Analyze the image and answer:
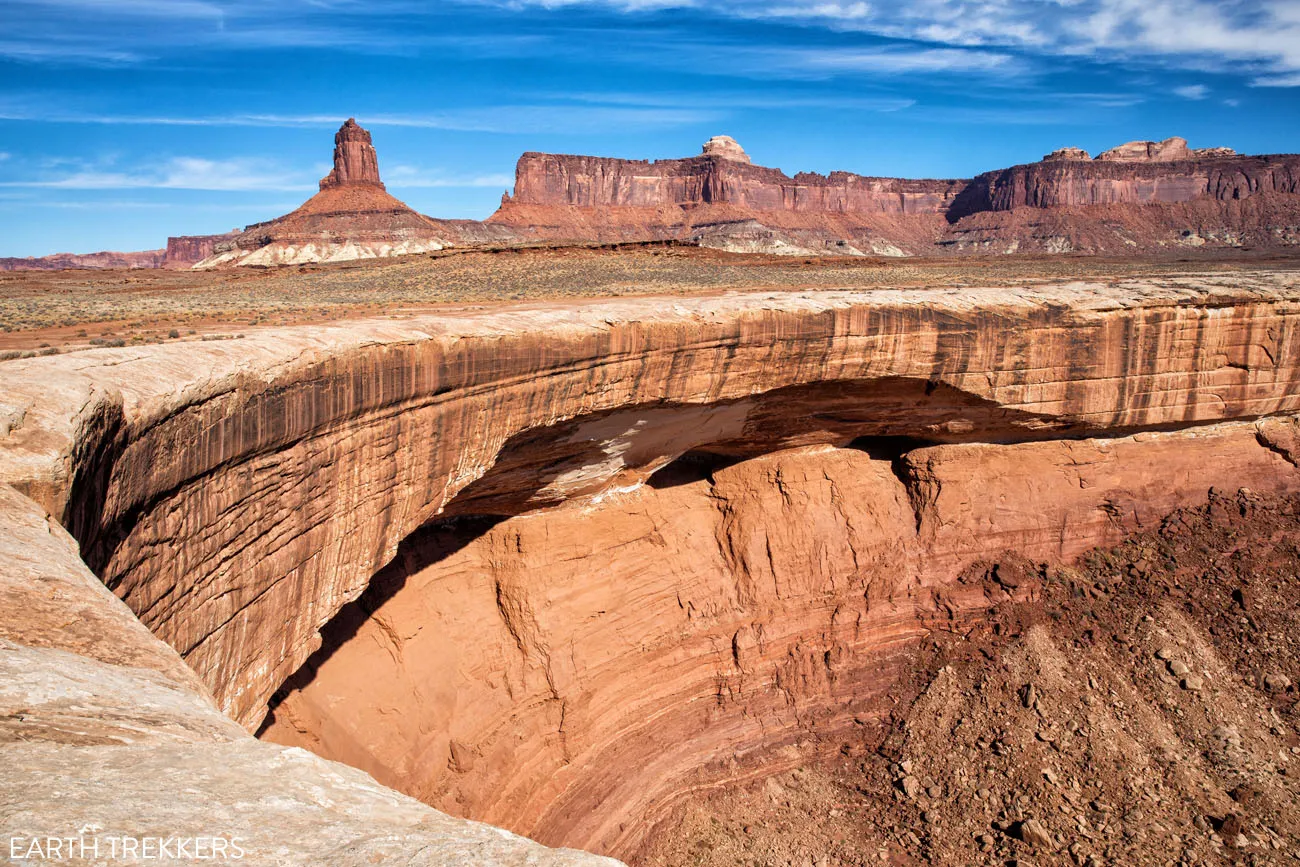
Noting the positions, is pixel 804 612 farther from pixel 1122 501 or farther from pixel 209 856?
pixel 209 856

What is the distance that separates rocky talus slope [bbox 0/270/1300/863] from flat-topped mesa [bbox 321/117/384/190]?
101m

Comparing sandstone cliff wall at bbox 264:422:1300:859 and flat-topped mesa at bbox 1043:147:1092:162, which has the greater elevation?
flat-topped mesa at bbox 1043:147:1092:162

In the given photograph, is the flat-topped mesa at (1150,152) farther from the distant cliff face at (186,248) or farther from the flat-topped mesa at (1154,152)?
the distant cliff face at (186,248)

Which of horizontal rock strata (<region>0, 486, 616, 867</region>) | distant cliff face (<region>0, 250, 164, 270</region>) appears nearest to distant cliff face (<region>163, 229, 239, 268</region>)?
distant cliff face (<region>0, 250, 164, 270</region>)

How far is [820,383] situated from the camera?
1122 centimetres

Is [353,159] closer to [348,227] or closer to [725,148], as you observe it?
[348,227]

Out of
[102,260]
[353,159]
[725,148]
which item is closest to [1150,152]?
[725,148]

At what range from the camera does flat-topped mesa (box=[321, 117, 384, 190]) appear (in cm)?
9962

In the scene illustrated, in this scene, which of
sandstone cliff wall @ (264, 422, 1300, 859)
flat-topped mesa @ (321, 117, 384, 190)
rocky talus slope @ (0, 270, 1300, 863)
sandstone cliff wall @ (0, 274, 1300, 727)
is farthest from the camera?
flat-topped mesa @ (321, 117, 384, 190)

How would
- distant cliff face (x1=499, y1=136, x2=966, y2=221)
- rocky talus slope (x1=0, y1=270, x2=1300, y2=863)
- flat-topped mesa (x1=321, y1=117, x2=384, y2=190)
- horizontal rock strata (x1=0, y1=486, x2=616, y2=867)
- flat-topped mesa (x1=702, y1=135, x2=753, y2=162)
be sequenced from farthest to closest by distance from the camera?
flat-topped mesa (x1=702, y1=135, x2=753, y2=162), distant cliff face (x1=499, y1=136, x2=966, y2=221), flat-topped mesa (x1=321, y1=117, x2=384, y2=190), rocky talus slope (x1=0, y1=270, x2=1300, y2=863), horizontal rock strata (x1=0, y1=486, x2=616, y2=867)

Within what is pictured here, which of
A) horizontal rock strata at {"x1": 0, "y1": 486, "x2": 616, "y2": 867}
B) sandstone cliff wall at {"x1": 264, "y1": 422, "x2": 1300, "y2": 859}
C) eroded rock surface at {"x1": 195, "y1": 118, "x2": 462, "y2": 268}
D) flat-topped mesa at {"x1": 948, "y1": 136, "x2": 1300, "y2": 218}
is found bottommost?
sandstone cliff wall at {"x1": 264, "y1": 422, "x2": 1300, "y2": 859}

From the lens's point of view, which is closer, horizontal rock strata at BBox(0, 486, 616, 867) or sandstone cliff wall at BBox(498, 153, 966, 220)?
horizontal rock strata at BBox(0, 486, 616, 867)

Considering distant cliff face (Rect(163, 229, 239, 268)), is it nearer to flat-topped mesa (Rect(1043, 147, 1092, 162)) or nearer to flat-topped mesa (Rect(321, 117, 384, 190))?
flat-topped mesa (Rect(321, 117, 384, 190))

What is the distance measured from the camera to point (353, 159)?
10062 centimetres
